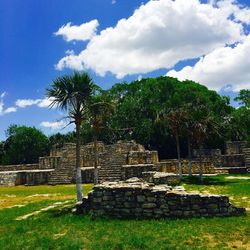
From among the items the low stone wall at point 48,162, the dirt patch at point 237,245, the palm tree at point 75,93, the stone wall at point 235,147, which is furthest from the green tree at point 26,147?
the dirt patch at point 237,245

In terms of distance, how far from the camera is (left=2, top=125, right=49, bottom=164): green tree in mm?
57562

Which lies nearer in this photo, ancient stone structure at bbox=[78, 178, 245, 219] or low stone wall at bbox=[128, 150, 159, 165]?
ancient stone structure at bbox=[78, 178, 245, 219]

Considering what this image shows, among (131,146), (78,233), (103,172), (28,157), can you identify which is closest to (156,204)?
(78,233)

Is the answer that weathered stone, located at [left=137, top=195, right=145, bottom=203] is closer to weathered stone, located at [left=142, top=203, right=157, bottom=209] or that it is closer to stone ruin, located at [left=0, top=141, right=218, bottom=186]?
weathered stone, located at [left=142, top=203, right=157, bottom=209]

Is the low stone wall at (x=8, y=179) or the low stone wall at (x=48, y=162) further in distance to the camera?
the low stone wall at (x=48, y=162)

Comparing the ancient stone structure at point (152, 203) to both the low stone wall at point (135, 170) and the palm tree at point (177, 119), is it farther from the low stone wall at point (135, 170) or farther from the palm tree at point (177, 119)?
the low stone wall at point (135, 170)

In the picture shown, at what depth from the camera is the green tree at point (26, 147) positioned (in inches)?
2266

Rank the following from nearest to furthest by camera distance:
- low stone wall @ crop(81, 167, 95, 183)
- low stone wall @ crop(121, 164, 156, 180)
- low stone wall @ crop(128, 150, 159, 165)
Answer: low stone wall @ crop(121, 164, 156, 180) < low stone wall @ crop(81, 167, 95, 183) < low stone wall @ crop(128, 150, 159, 165)

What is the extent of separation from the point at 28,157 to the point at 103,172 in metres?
29.1

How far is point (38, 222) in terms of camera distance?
12.6 m

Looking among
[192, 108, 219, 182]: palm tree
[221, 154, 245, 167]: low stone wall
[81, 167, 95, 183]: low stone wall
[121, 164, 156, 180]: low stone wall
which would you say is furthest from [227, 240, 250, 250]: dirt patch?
[221, 154, 245, 167]: low stone wall

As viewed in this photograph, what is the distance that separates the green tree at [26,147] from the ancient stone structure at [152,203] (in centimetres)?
4698

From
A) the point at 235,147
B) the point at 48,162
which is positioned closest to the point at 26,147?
the point at 48,162

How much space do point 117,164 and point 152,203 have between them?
20754 mm
